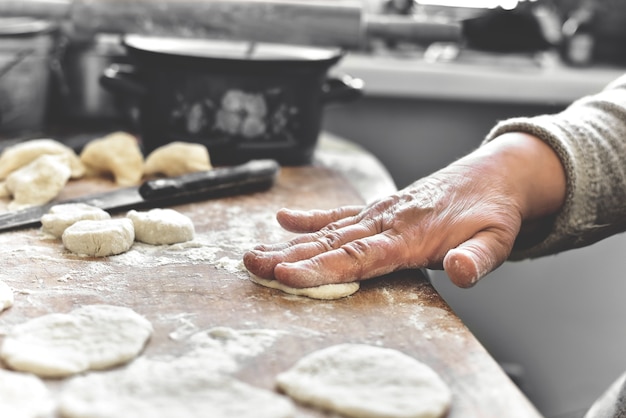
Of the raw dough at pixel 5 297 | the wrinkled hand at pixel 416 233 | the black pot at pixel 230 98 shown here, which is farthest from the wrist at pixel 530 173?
the raw dough at pixel 5 297

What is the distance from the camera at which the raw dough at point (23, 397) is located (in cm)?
71

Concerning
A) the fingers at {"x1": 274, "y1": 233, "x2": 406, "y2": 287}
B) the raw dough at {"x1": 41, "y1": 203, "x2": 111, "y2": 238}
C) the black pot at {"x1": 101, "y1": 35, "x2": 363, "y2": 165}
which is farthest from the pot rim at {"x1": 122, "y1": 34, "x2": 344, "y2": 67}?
the fingers at {"x1": 274, "y1": 233, "x2": 406, "y2": 287}

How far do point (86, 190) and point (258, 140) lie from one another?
0.40 m

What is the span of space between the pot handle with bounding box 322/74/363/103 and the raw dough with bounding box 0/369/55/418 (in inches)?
44.0

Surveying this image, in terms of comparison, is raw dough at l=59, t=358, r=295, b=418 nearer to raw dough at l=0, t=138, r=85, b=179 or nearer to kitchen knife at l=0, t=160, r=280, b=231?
kitchen knife at l=0, t=160, r=280, b=231

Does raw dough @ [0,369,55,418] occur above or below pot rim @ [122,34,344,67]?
below

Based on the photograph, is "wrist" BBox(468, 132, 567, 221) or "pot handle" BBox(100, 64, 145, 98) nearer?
"wrist" BBox(468, 132, 567, 221)

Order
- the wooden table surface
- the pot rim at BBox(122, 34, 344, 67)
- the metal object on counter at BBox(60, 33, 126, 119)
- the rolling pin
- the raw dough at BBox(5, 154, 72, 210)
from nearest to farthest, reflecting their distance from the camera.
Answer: the wooden table surface → the raw dough at BBox(5, 154, 72, 210) → the pot rim at BBox(122, 34, 344, 67) → the rolling pin → the metal object on counter at BBox(60, 33, 126, 119)

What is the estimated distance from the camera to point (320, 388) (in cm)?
77

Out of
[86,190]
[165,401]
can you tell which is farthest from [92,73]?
[165,401]

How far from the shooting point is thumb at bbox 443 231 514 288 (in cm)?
99

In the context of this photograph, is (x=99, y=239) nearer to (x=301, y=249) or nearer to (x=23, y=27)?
(x=301, y=249)

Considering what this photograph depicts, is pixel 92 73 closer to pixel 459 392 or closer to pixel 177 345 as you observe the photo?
pixel 177 345

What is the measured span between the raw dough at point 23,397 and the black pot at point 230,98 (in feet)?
3.14
